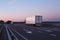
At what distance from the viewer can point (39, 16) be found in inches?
2317

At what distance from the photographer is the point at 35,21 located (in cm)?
5928

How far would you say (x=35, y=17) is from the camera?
5688cm

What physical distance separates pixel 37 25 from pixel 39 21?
10.2 ft

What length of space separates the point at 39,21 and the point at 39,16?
5.48 feet

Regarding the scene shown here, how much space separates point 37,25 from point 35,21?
3.36 metres

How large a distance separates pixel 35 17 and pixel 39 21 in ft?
10.4

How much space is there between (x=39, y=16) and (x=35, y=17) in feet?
7.78

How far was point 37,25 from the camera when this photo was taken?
62281mm

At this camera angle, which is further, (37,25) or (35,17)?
(37,25)

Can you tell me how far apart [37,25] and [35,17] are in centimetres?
602

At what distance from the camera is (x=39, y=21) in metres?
59.5
